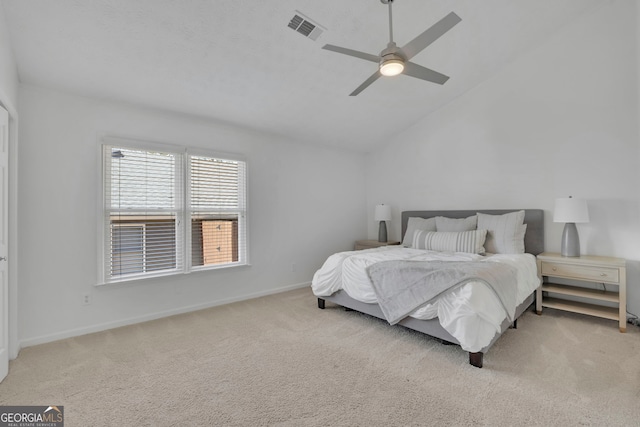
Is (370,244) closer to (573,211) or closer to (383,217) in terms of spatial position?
(383,217)

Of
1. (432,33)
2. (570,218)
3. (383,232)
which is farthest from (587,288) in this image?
(432,33)

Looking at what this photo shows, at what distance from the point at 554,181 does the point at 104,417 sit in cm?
487

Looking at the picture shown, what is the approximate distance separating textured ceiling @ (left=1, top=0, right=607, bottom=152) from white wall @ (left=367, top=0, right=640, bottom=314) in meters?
0.30

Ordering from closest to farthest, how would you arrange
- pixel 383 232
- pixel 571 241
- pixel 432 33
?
pixel 432 33
pixel 571 241
pixel 383 232

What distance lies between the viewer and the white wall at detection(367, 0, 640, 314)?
3.18 m

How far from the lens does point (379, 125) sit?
4.77 metres

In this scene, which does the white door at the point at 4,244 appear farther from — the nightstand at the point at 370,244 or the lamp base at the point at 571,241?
the lamp base at the point at 571,241

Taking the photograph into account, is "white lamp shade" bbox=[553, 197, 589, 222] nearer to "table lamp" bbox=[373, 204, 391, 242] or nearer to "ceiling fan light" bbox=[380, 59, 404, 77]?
"table lamp" bbox=[373, 204, 391, 242]

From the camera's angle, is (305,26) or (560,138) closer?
(305,26)

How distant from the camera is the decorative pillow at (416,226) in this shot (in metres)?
4.35

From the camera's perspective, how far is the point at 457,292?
2322mm

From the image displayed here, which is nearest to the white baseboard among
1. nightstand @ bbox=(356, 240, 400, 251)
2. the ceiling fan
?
nightstand @ bbox=(356, 240, 400, 251)

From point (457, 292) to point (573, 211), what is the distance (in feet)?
6.48

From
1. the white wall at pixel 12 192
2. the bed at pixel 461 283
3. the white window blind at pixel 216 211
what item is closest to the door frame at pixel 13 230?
the white wall at pixel 12 192
